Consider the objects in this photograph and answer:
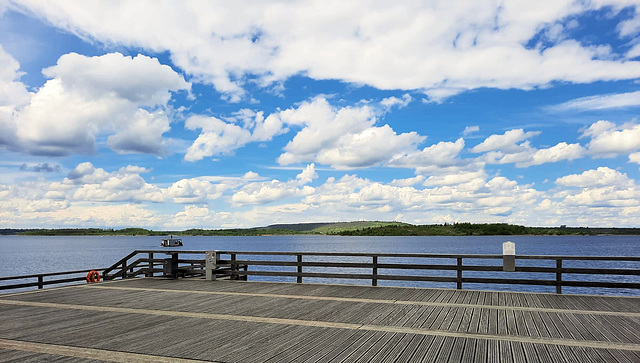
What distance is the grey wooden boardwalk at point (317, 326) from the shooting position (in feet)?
24.6

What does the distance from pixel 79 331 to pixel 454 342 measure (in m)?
6.82

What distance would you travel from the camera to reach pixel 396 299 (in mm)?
12820

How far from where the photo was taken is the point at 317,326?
944 cm

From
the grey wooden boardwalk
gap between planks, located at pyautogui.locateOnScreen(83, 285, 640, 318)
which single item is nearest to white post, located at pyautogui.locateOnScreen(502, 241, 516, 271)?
the grey wooden boardwalk

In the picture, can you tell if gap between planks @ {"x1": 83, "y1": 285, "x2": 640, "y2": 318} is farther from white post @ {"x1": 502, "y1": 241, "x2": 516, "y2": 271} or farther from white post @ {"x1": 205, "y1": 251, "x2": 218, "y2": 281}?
white post @ {"x1": 502, "y1": 241, "x2": 516, "y2": 271}

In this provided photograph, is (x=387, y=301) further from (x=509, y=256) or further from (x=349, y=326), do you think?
(x=509, y=256)

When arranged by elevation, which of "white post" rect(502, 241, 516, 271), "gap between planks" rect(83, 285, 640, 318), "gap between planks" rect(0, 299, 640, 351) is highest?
"white post" rect(502, 241, 516, 271)

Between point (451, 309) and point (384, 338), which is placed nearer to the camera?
point (384, 338)

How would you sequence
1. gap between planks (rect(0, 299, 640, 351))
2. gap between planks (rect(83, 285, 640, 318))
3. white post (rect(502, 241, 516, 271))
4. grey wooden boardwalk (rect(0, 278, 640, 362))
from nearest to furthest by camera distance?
1. grey wooden boardwalk (rect(0, 278, 640, 362))
2. gap between planks (rect(0, 299, 640, 351))
3. gap between planks (rect(83, 285, 640, 318))
4. white post (rect(502, 241, 516, 271))

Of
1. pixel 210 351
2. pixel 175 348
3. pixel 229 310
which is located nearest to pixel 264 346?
pixel 210 351

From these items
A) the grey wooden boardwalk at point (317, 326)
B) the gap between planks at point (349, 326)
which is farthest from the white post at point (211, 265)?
the gap between planks at point (349, 326)

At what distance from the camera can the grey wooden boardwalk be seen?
7.48 m

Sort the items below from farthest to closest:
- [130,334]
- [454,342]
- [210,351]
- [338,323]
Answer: [338,323], [130,334], [454,342], [210,351]

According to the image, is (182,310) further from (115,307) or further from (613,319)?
(613,319)
